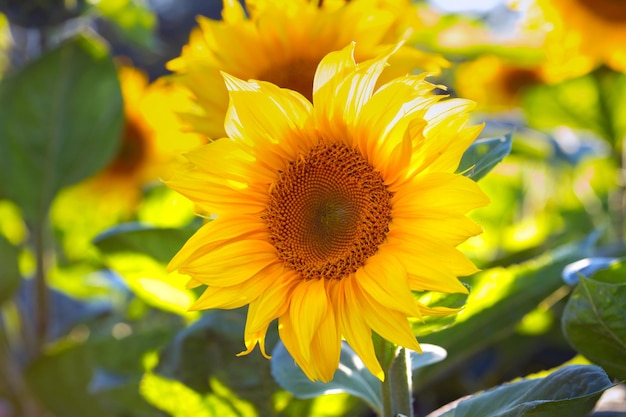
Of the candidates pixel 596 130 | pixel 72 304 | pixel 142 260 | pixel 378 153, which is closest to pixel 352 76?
pixel 378 153

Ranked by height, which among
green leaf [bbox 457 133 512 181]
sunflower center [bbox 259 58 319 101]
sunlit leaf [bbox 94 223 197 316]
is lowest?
sunlit leaf [bbox 94 223 197 316]

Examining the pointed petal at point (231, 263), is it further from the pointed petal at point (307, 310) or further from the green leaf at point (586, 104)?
the green leaf at point (586, 104)

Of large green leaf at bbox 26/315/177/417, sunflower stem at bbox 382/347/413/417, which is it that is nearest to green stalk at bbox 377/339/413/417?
sunflower stem at bbox 382/347/413/417

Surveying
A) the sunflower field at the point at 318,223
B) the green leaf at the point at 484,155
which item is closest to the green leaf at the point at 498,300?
the sunflower field at the point at 318,223

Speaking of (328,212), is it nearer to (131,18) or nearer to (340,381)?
(340,381)

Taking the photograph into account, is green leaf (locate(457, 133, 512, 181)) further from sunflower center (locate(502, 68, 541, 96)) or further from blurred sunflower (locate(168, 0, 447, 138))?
sunflower center (locate(502, 68, 541, 96))

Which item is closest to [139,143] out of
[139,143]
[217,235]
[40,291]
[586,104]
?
[139,143]

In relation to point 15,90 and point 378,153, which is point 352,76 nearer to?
point 378,153
